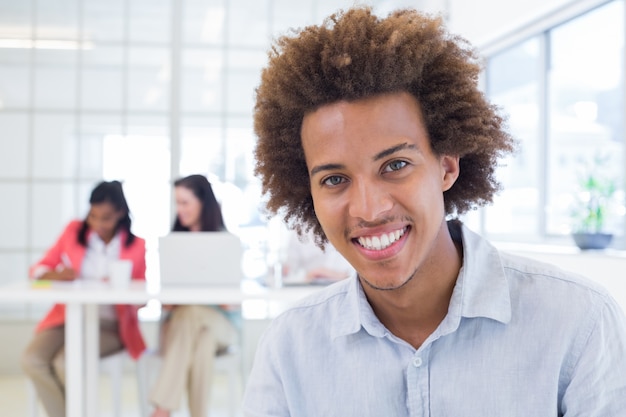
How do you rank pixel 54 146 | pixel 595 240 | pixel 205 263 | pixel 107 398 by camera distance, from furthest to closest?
pixel 54 146
pixel 107 398
pixel 205 263
pixel 595 240

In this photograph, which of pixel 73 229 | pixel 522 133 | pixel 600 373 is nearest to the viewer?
pixel 600 373

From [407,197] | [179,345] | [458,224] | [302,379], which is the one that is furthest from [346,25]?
[179,345]

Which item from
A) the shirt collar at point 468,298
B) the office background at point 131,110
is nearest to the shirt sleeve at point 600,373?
the shirt collar at point 468,298

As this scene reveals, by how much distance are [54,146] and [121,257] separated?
5.34 ft

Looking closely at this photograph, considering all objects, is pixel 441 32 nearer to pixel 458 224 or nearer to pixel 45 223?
pixel 458 224

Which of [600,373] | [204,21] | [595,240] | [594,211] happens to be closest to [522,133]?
[594,211]

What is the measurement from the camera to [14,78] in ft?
15.5

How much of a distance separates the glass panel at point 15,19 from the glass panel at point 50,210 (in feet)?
3.34

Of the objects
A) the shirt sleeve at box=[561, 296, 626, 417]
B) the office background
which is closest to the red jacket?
the office background

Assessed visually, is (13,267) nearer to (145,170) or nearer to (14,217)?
(14,217)

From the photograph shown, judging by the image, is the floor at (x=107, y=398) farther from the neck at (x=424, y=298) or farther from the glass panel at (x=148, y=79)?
the neck at (x=424, y=298)

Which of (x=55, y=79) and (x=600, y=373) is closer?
(x=600, y=373)

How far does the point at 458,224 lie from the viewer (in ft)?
4.19

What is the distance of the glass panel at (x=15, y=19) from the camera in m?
4.70
